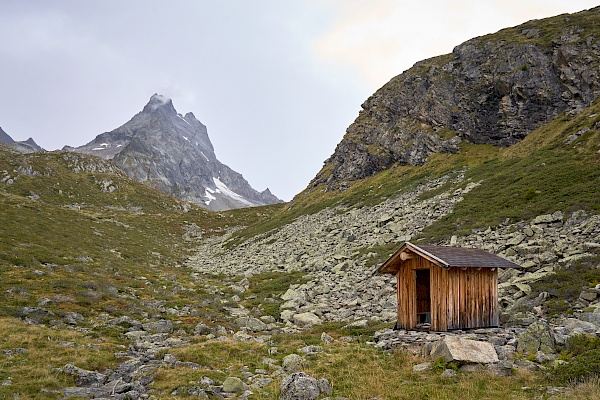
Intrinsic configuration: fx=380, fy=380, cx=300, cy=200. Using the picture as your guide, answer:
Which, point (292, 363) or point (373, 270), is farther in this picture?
point (373, 270)

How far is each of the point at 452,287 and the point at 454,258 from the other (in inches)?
54.4

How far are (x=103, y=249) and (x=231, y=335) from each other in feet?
106

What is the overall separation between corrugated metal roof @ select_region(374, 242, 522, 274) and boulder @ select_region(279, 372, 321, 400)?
8594 millimetres

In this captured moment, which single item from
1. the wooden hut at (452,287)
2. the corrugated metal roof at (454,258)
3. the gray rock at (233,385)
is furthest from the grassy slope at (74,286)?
the corrugated metal roof at (454,258)

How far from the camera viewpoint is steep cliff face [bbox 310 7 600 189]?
55.2 m

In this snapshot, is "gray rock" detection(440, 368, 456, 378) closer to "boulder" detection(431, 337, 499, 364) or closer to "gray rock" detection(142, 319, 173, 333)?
"boulder" detection(431, 337, 499, 364)

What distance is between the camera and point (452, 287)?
17953 millimetres

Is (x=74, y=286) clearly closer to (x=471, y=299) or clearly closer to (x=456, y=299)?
(x=456, y=299)

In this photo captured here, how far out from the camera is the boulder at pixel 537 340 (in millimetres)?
13571

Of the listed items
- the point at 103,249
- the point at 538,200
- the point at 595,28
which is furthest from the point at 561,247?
the point at 595,28

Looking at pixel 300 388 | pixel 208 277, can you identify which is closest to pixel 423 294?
pixel 300 388

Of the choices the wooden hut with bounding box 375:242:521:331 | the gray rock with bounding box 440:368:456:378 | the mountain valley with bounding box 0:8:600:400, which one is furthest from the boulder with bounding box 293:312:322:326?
the gray rock with bounding box 440:368:456:378

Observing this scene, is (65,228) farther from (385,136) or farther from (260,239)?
(385,136)

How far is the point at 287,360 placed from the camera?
15.4 meters
